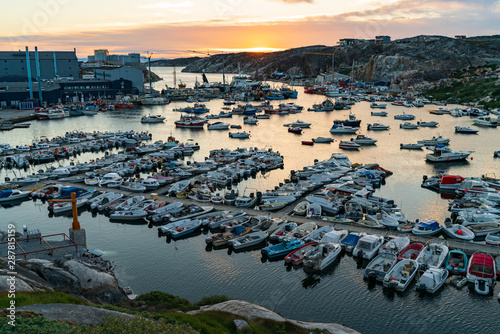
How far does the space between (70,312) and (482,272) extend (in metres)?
23.2

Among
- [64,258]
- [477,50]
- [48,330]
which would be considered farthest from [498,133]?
[477,50]

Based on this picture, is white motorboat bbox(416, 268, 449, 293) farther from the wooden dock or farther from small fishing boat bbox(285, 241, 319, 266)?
small fishing boat bbox(285, 241, 319, 266)

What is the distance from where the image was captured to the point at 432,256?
27438 millimetres

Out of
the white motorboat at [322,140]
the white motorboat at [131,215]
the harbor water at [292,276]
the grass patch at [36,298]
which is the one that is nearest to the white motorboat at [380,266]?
the harbor water at [292,276]

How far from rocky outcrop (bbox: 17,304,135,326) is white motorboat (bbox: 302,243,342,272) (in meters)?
15.9

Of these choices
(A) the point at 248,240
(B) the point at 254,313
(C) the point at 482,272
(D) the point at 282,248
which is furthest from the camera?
(A) the point at 248,240

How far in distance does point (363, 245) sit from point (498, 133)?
65.4m

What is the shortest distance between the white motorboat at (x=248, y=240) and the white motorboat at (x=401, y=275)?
9674mm

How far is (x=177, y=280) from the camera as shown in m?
26.9

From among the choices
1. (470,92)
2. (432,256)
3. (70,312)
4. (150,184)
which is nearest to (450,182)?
(432,256)

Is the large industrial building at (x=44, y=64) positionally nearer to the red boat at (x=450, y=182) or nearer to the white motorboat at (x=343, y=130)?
the white motorboat at (x=343, y=130)

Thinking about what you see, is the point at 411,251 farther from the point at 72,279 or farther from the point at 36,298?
the point at 36,298

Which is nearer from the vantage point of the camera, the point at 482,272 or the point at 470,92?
the point at 482,272

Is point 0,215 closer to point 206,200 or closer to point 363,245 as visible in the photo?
point 206,200
